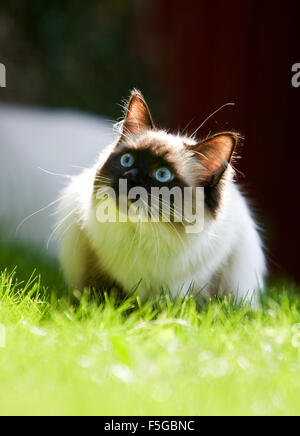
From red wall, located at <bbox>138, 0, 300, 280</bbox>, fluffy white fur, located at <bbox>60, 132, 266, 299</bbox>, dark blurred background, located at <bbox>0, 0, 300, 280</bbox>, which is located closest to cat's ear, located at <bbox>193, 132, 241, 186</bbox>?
fluffy white fur, located at <bbox>60, 132, 266, 299</bbox>

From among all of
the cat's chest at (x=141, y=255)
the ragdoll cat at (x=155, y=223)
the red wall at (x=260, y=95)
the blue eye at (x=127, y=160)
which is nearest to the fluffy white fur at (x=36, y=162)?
the red wall at (x=260, y=95)

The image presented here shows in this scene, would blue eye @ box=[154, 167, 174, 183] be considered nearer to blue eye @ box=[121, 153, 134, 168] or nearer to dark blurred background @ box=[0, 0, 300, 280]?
blue eye @ box=[121, 153, 134, 168]

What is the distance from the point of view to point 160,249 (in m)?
2.58

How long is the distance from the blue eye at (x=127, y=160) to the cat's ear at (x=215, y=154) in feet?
0.89

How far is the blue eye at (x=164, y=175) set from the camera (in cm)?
248

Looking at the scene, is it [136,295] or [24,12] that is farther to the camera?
[24,12]

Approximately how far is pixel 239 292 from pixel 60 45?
16.6 feet

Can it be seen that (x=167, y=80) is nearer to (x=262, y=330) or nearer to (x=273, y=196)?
(x=273, y=196)

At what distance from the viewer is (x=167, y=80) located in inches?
272

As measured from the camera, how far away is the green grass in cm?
177

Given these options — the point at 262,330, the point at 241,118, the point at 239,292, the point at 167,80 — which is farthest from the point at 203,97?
the point at 262,330

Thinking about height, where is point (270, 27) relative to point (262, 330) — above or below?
above

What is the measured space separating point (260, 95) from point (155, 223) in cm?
297

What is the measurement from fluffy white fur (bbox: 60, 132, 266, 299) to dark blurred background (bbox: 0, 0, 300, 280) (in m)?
1.53
